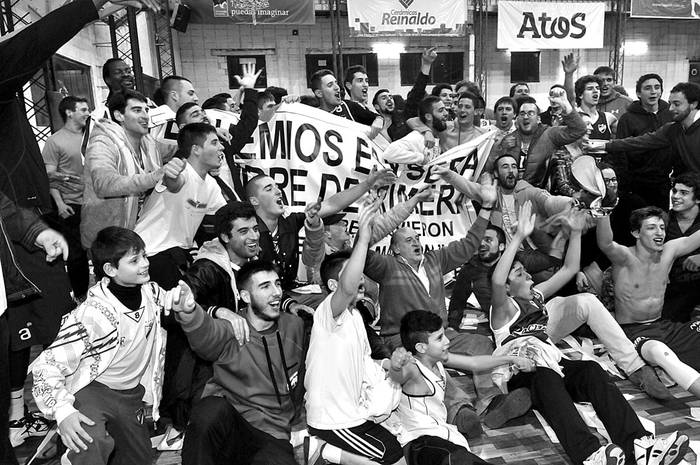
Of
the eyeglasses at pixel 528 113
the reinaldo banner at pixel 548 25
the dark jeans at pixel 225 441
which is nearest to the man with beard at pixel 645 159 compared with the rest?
the eyeglasses at pixel 528 113

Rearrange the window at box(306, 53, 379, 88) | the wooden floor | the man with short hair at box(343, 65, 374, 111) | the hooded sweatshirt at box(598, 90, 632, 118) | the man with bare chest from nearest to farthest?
the wooden floor, the man with bare chest, the man with short hair at box(343, 65, 374, 111), the hooded sweatshirt at box(598, 90, 632, 118), the window at box(306, 53, 379, 88)

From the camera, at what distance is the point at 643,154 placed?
17.8 ft

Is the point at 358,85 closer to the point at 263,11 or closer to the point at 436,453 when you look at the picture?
the point at 436,453

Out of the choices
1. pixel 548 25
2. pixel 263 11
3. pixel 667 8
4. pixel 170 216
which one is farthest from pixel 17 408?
pixel 667 8

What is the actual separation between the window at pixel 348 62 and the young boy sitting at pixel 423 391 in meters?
13.5

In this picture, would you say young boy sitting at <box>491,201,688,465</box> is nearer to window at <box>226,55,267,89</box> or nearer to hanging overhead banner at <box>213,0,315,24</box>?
hanging overhead banner at <box>213,0,315,24</box>

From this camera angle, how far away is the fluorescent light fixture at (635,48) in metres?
16.9

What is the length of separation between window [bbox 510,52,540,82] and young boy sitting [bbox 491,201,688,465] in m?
13.4

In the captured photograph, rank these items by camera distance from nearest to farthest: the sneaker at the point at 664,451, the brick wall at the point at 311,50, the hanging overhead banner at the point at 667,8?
the sneaker at the point at 664,451
the hanging overhead banner at the point at 667,8
the brick wall at the point at 311,50

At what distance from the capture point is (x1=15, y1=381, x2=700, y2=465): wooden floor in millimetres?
3037

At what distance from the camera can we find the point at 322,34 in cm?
1576

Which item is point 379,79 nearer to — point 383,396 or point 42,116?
point 42,116

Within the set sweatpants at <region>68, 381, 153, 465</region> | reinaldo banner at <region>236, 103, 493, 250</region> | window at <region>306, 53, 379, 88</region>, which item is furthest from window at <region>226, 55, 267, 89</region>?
sweatpants at <region>68, 381, 153, 465</region>

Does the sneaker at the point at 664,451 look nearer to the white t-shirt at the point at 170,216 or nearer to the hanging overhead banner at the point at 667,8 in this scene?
the white t-shirt at the point at 170,216
